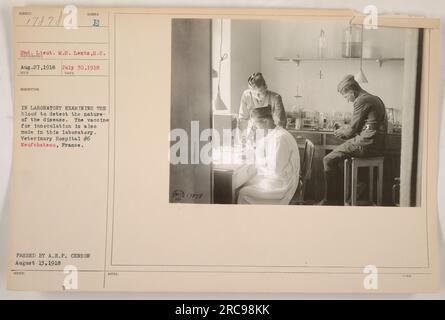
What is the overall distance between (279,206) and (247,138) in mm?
155

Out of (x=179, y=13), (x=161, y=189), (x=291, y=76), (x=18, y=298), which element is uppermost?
(x=179, y=13)

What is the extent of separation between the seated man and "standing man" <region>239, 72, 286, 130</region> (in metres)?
0.02

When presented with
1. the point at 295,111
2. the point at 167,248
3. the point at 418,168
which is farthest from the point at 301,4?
the point at 167,248

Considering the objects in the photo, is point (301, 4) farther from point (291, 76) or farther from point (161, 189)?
point (161, 189)

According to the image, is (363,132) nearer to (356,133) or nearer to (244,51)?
(356,133)

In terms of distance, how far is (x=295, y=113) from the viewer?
0.95 m

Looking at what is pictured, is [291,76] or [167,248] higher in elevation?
[291,76]

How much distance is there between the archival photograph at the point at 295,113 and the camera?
0.95 meters

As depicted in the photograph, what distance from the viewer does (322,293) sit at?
3.19ft

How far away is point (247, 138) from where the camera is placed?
97cm

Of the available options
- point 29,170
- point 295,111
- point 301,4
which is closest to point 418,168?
point 295,111

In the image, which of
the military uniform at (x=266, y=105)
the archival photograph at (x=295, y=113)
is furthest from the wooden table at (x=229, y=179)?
the military uniform at (x=266, y=105)

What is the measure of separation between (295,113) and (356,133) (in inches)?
5.2

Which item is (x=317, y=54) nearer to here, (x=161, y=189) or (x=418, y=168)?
(x=418, y=168)
